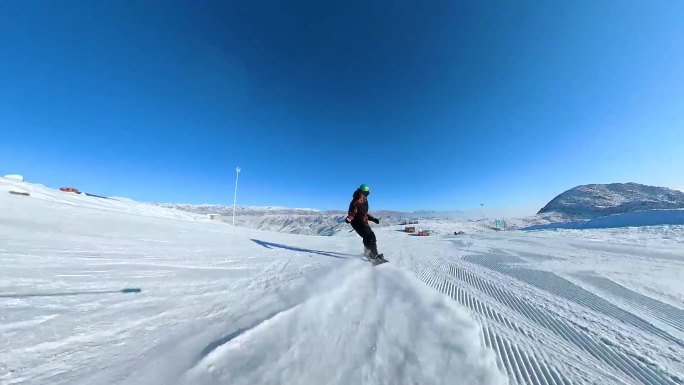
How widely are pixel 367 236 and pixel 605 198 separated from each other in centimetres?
8059

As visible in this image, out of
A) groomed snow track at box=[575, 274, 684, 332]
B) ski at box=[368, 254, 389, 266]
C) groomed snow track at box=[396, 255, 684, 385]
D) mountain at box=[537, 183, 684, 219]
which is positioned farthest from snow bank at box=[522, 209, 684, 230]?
mountain at box=[537, 183, 684, 219]

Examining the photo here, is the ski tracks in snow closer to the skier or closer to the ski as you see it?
the ski

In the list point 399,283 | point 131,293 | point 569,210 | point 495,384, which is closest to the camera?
point 495,384

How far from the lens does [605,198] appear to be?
184 feet

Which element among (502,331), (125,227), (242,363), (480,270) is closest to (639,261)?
(480,270)

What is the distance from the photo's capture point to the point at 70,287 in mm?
2518

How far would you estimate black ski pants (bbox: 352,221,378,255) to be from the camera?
16.7 feet

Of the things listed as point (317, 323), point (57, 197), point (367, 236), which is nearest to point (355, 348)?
point (317, 323)

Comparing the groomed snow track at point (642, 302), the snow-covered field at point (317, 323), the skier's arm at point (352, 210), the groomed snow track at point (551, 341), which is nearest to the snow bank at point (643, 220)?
the snow-covered field at point (317, 323)

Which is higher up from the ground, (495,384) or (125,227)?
(125,227)

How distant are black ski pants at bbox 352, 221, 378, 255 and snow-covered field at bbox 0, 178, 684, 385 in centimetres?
114

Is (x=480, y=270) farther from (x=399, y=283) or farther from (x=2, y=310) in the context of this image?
(x=2, y=310)

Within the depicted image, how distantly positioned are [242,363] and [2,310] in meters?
2.18

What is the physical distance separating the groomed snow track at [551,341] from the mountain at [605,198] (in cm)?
5863
